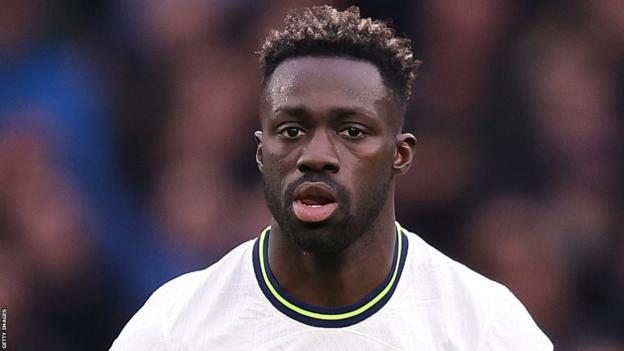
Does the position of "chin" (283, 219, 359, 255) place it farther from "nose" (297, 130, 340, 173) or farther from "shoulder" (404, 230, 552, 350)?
"shoulder" (404, 230, 552, 350)

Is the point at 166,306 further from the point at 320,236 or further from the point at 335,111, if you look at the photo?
the point at 335,111

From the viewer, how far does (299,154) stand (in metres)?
1.99

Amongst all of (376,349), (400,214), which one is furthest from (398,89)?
(400,214)

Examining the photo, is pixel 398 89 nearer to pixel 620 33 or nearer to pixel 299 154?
pixel 299 154

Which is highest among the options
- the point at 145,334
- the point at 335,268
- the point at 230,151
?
the point at 230,151

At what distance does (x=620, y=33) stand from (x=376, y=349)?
1.76 m

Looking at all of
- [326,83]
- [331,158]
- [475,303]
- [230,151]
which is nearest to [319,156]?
[331,158]

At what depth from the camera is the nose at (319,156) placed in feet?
6.42

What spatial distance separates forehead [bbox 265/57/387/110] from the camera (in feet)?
6.63

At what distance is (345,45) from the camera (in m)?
2.10

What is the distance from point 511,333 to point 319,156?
1.85 ft

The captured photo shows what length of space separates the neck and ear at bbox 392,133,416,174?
2.7 inches

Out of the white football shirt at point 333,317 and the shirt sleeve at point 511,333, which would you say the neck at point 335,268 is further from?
the shirt sleeve at point 511,333

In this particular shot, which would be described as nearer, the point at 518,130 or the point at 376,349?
the point at 376,349
